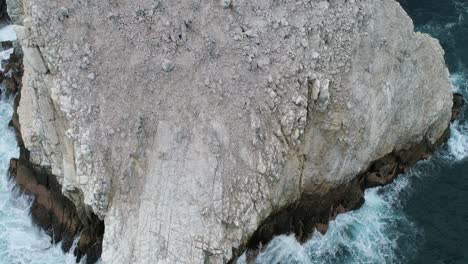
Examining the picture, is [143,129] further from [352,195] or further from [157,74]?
[352,195]

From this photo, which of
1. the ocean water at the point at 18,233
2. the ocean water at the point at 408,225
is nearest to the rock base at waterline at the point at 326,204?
the ocean water at the point at 408,225

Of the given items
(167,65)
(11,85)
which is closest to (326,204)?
(167,65)

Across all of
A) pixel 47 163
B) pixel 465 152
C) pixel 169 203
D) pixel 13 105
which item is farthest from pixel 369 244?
pixel 13 105

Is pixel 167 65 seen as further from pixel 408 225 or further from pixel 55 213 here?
pixel 408 225

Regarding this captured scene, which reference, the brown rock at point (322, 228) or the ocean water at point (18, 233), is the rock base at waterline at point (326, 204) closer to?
the brown rock at point (322, 228)

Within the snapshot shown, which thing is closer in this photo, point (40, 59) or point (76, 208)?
point (40, 59)

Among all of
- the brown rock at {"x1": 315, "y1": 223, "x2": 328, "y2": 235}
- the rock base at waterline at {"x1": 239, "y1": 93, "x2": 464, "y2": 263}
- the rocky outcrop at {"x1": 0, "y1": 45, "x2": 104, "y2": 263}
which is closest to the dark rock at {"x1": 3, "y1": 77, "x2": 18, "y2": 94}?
the rocky outcrop at {"x1": 0, "y1": 45, "x2": 104, "y2": 263}
